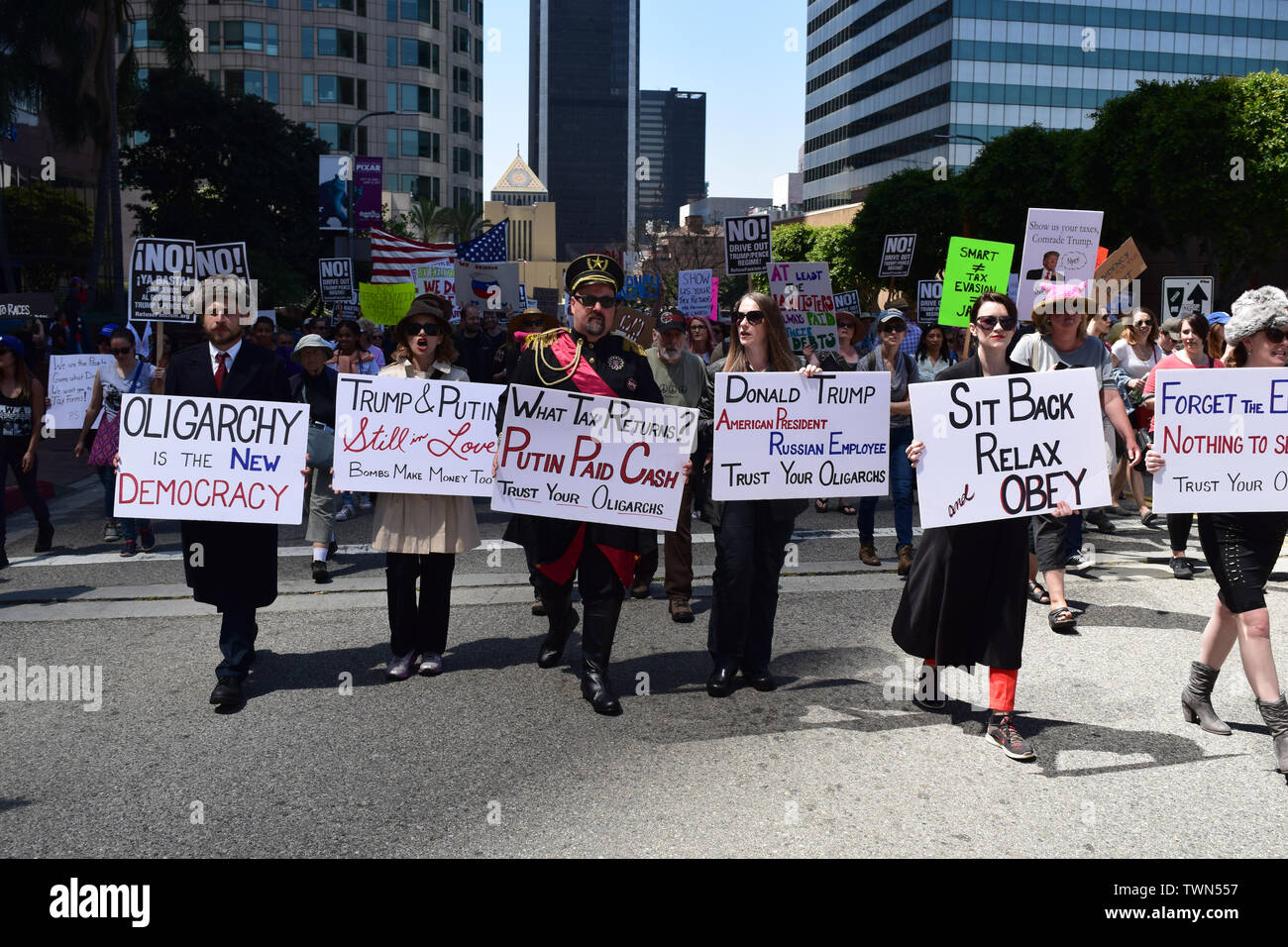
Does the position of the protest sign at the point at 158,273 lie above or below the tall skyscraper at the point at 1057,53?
below

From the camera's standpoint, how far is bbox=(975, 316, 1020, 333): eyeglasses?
216 inches

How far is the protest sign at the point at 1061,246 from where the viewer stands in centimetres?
1098

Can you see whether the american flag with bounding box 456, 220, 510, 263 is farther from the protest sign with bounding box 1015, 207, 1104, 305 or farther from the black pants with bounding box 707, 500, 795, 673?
the black pants with bounding box 707, 500, 795, 673

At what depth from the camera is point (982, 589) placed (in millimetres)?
5461

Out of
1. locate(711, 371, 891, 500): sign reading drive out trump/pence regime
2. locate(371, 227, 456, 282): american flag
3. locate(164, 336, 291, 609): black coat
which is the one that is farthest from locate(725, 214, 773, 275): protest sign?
locate(164, 336, 291, 609): black coat

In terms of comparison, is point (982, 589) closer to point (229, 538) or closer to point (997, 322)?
point (997, 322)

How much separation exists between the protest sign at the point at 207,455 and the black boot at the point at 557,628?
1497mm

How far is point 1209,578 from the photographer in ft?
29.3

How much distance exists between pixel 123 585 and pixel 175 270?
2.68 metres

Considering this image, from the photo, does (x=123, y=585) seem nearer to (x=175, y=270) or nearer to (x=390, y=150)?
(x=175, y=270)

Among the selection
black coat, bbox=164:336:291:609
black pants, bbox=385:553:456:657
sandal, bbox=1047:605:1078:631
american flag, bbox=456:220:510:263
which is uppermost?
american flag, bbox=456:220:510:263

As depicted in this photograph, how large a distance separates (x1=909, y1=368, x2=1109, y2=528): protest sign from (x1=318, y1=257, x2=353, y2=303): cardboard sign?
65.6 ft

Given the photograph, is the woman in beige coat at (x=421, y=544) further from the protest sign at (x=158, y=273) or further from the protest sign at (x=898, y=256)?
the protest sign at (x=898, y=256)

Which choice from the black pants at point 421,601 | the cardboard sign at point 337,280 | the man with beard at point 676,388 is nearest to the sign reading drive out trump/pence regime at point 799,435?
the black pants at point 421,601
